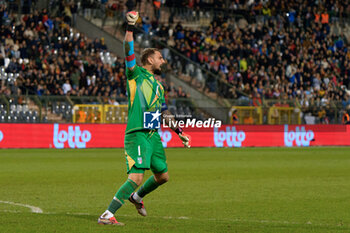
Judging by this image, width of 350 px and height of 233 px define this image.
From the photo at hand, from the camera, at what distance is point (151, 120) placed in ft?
29.4

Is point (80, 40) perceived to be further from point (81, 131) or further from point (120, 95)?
point (81, 131)

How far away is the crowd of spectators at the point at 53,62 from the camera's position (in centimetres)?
3284

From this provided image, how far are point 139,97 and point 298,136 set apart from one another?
28223 millimetres

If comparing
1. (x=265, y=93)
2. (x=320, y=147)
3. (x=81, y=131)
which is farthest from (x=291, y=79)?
(x=81, y=131)

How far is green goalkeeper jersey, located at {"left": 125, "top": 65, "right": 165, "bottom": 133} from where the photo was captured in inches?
350

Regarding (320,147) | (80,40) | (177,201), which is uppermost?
(80,40)

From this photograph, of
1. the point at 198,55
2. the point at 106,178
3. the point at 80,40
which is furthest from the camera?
the point at 198,55

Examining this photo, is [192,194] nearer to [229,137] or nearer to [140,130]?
[140,130]

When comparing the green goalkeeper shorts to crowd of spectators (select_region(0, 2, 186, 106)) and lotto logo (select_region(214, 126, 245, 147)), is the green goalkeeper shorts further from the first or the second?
lotto logo (select_region(214, 126, 245, 147))

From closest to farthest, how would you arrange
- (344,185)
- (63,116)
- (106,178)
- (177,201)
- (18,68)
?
(177,201) → (344,185) → (106,178) → (63,116) → (18,68)

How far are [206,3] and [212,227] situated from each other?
38.6 metres

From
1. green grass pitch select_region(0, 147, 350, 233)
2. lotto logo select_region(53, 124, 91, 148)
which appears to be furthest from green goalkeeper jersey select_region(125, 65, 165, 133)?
lotto logo select_region(53, 124, 91, 148)

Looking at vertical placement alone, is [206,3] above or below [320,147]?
above

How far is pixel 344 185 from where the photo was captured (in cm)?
1644
